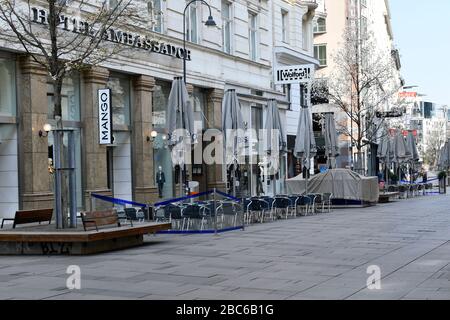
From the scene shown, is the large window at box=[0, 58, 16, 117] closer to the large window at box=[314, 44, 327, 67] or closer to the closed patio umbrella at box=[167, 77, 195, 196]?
the closed patio umbrella at box=[167, 77, 195, 196]

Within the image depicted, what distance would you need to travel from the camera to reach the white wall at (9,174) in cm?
2019

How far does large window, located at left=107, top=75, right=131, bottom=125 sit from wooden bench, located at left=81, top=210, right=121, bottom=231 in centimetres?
1079

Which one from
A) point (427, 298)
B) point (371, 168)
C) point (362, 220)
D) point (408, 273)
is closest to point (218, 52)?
point (362, 220)

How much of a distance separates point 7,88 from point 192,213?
276 inches

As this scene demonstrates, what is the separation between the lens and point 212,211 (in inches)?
720

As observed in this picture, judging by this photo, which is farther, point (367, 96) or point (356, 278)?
point (367, 96)

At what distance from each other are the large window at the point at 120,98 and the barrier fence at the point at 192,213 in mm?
6555

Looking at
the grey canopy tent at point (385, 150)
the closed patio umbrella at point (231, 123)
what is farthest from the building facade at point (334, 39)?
the closed patio umbrella at point (231, 123)

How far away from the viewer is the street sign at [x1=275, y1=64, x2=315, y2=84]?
3625cm

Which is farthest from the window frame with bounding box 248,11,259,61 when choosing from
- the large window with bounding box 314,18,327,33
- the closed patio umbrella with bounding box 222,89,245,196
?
the large window with bounding box 314,18,327,33

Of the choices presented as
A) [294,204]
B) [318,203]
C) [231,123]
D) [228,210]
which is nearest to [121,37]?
[231,123]

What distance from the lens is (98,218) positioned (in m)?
13.9

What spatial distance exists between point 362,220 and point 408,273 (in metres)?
10.9
